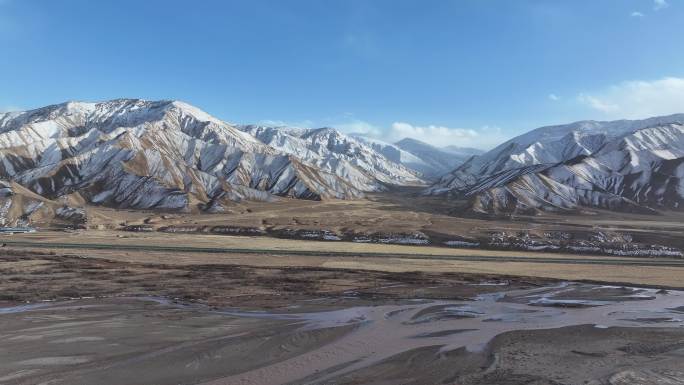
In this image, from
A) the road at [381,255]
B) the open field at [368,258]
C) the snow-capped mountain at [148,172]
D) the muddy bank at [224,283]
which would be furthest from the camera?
the snow-capped mountain at [148,172]

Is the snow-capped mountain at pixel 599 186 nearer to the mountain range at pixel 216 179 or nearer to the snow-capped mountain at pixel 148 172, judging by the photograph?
the mountain range at pixel 216 179

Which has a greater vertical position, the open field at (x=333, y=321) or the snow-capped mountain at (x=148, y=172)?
the snow-capped mountain at (x=148, y=172)

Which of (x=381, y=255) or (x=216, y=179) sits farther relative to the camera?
(x=216, y=179)

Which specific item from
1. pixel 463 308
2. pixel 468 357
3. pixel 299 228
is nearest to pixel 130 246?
pixel 299 228

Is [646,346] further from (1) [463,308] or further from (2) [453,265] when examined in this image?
(2) [453,265]

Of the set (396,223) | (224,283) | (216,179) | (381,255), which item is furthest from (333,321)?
(216,179)

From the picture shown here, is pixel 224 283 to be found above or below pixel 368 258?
above

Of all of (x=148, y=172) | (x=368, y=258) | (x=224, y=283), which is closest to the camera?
(x=224, y=283)

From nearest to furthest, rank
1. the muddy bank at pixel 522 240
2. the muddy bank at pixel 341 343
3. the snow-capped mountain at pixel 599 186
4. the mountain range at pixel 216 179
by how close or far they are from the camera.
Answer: the muddy bank at pixel 341 343
the muddy bank at pixel 522 240
the mountain range at pixel 216 179
the snow-capped mountain at pixel 599 186

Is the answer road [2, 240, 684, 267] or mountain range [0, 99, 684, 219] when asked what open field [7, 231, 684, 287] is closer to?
road [2, 240, 684, 267]

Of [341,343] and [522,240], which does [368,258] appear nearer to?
[522,240]

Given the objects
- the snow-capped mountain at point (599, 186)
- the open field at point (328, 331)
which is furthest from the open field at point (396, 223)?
the open field at point (328, 331)
